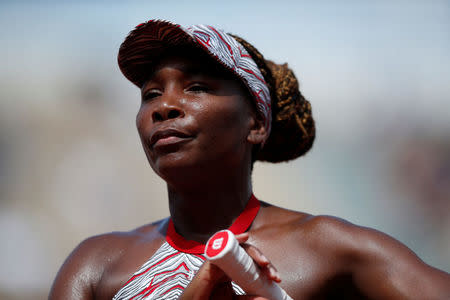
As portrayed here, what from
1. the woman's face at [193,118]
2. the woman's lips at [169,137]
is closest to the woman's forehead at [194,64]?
the woman's face at [193,118]

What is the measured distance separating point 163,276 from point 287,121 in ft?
3.20

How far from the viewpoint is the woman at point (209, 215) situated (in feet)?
6.73

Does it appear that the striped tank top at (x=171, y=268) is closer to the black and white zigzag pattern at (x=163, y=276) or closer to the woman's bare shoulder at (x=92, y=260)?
the black and white zigzag pattern at (x=163, y=276)

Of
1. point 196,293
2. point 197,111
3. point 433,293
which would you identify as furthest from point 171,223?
point 433,293

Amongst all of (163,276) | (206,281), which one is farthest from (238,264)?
(163,276)

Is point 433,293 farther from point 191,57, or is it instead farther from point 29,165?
point 29,165

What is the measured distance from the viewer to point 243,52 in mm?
2461

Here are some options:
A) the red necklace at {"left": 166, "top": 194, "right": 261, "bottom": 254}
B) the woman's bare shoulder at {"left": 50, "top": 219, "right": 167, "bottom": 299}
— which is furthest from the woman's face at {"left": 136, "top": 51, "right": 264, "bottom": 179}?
the woman's bare shoulder at {"left": 50, "top": 219, "right": 167, "bottom": 299}

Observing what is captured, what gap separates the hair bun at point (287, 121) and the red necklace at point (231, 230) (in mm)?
437

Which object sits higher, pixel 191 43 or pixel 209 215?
pixel 191 43

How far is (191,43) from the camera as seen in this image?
89.6 inches

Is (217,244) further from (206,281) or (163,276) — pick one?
(163,276)

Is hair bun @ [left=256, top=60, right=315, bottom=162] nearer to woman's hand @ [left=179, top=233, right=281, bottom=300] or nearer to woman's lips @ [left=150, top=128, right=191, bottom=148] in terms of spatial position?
woman's lips @ [left=150, top=128, right=191, bottom=148]

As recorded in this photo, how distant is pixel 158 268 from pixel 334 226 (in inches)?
27.7
